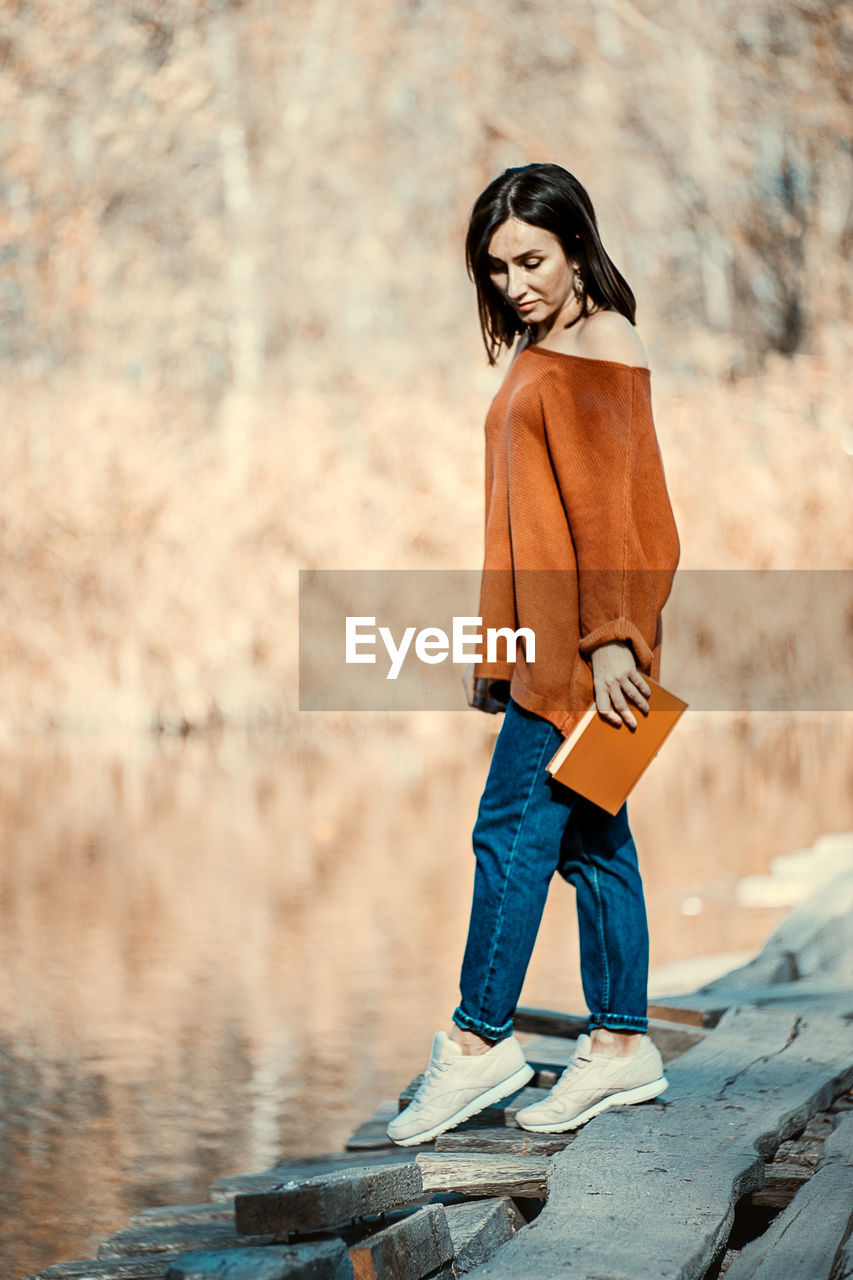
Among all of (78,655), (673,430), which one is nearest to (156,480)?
(78,655)

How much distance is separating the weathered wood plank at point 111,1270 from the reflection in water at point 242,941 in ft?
2.07

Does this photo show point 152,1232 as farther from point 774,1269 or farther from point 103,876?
point 103,876

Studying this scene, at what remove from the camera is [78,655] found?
12.2 m

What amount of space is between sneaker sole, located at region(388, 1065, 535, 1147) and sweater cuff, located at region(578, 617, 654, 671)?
59 cm

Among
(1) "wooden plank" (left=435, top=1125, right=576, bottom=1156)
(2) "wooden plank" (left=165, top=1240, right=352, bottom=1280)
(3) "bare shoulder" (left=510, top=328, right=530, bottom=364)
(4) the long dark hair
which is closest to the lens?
(2) "wooden plank" (left=165, top=1240, right=352, bottom=1280)

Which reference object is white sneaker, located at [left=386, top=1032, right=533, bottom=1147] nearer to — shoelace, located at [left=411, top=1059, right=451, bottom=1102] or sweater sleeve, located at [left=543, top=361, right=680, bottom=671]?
shoelace, located at [left=411, top=1059, right=451, bottom=1102]

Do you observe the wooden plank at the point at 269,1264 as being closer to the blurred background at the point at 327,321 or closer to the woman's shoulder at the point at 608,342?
the woman's shoulder at the point at 608,342

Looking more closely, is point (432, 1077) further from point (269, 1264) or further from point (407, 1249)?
point (269, 1264)

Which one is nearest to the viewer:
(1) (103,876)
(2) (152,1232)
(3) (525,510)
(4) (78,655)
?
(2) (152,1232)

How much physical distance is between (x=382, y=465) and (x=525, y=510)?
1114 centimetres

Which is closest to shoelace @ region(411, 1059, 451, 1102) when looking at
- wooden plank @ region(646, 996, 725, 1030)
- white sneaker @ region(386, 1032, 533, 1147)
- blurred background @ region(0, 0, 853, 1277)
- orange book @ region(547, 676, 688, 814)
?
white sneaker @ region(386, 1032, 533, 1147)

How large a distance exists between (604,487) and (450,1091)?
2.71ft

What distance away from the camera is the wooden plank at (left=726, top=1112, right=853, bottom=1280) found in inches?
52.5

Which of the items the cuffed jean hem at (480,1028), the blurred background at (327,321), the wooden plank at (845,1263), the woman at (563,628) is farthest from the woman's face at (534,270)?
the blurred background at (327,321)
